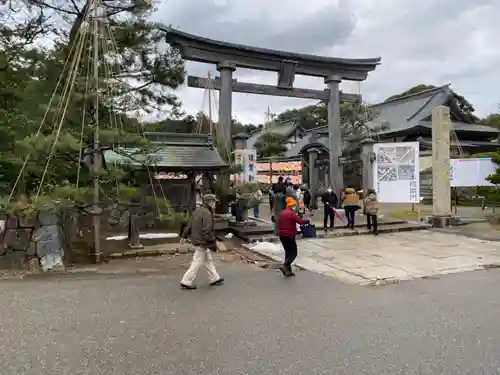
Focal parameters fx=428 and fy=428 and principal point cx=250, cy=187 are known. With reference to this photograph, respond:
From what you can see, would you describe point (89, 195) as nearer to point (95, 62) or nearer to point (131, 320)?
point (95, 62)

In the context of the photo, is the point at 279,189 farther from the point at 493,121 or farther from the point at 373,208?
the point at 493,121

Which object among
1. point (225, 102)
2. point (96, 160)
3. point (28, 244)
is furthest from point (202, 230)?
point (225, 102)

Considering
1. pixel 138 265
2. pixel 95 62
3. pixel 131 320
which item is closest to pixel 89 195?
pixel 138 265

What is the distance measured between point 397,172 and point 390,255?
5.87 meters

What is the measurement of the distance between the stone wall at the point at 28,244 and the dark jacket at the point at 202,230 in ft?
10.3

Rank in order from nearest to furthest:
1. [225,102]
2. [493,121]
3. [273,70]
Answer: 1. [225,102]
2. [273,70]
3. [493,121]

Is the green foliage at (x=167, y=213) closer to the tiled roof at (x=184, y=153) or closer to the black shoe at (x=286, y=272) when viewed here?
the tiled roof at (x=184, y=153)

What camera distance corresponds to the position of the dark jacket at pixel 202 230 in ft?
23.9

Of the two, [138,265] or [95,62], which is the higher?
[95,62]

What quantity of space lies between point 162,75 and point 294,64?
5.74 meters

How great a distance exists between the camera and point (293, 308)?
5.85 m

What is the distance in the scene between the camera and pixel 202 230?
7.30 meters

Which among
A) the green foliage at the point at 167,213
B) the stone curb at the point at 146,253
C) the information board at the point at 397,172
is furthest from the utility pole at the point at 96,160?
the information board at the point at 397,172

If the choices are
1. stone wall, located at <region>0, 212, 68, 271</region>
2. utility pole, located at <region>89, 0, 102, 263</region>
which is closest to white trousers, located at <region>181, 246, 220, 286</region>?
stone wall, located at <region>0, 212, 68, 271</region>
